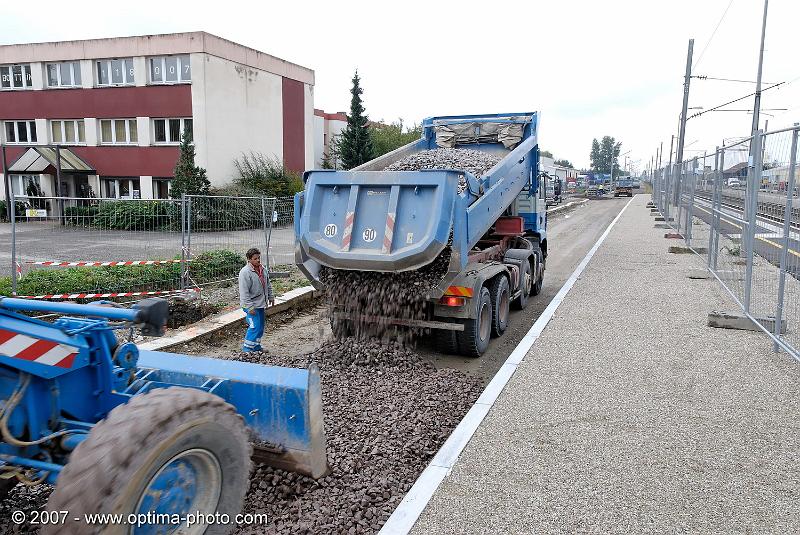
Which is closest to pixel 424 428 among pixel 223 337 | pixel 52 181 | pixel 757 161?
pixel 223 337

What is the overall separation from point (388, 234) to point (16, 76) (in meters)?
32.8

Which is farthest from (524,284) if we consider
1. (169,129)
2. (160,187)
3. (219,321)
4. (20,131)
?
(20,131)

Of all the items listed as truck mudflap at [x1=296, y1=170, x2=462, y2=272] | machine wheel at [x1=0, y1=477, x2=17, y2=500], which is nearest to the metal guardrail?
truck mudflap at [x1=296, y1=170, x2=462, y2=272]

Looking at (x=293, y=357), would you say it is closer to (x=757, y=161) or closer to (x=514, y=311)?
(x=514, y=311)

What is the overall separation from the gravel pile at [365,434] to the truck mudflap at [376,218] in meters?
1.13

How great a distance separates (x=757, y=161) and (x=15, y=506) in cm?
825

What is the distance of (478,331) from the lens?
7.75m

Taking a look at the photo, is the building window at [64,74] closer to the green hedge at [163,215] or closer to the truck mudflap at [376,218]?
the green hedge at [163,215]

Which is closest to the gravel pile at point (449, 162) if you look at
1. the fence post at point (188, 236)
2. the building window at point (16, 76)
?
the fence post at point (188, 236)

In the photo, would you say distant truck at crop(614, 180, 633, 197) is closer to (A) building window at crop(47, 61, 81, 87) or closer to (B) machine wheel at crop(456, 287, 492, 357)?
(A) building window at crop(47, 61, 81, 87)

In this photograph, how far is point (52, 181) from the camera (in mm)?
30422

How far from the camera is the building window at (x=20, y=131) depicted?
31.4 meters

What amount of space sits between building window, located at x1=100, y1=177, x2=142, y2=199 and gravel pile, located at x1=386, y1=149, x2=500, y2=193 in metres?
24.3

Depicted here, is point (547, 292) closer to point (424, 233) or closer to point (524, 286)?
point (524, 286)
